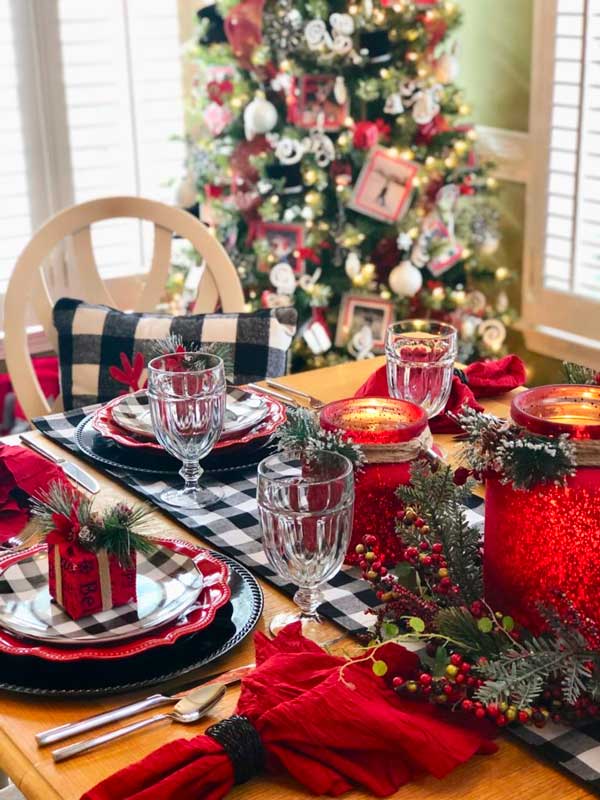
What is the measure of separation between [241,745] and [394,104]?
294 centimetres

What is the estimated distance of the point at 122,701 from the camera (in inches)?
41.4

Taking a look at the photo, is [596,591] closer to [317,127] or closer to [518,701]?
[518,701]

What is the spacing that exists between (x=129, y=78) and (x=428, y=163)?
108 centimetres

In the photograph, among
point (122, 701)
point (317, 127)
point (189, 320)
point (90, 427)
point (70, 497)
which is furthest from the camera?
point (317, 127)

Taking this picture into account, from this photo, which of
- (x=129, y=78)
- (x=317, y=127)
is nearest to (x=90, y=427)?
(x=317, y=127)

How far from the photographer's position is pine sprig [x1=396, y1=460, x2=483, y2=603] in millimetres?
1114

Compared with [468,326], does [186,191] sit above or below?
above

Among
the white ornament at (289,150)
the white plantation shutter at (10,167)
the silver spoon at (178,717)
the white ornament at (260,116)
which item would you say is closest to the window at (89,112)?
the white plantation shutter at (10,167)

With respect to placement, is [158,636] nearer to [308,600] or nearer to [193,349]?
[308,600]

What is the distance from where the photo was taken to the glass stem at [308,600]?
3.75 feet

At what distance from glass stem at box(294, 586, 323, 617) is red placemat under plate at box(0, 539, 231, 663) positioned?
75 mm

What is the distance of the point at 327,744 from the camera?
3.07ft

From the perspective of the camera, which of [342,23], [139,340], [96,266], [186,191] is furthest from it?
[186,191]

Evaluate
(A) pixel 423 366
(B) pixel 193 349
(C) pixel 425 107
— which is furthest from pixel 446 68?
(A) pixel 423 366
